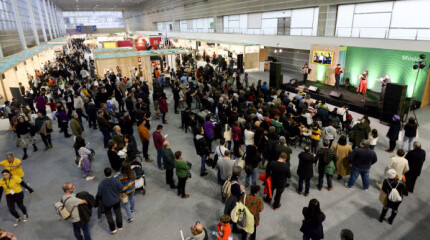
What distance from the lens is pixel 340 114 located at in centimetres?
902

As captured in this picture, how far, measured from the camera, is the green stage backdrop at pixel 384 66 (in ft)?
42.1

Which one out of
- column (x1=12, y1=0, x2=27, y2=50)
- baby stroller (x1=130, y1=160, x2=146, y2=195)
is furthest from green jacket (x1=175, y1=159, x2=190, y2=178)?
column (x1=12, y1=0, x2=27, y2=50)

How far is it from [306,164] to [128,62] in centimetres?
1533

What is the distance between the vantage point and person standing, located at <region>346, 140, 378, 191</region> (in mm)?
5754

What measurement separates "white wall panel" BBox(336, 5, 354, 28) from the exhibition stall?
12.0 meters

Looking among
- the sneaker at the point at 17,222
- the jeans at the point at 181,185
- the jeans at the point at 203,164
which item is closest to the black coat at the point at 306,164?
the jeans at the point at 203,164

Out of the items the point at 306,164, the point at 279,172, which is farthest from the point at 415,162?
the point at 279,172

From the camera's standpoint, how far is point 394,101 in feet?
32.9

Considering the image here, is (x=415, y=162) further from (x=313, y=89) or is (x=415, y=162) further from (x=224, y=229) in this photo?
(x=313, y=89)

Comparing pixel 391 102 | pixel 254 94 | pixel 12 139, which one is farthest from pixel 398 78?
pixel 12 139

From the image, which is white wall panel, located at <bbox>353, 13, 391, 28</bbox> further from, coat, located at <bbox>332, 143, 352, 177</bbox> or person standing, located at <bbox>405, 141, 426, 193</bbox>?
coat, located at <bbox>332, 143, 352, 177</bbox>

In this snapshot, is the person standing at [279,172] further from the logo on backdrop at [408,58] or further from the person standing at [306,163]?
the logo on backdrop at [408,58]

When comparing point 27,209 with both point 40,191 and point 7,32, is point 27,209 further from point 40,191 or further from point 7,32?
point 7,32

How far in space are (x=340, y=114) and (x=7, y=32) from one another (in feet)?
75.1
